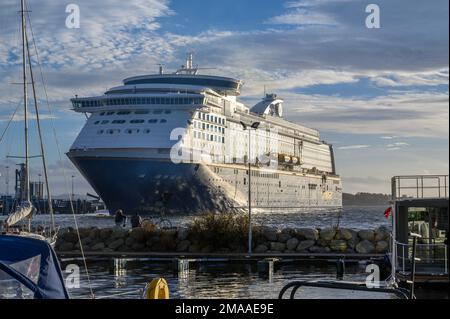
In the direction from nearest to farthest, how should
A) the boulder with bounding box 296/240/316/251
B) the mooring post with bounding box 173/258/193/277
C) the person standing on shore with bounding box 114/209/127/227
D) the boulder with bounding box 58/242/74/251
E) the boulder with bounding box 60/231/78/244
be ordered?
the mooring post with bounding box 173/258/193/277, the boulder with bounding box 296/240/316/251, the boulder with bounding box 58/242/74/251, the boulder with bounding box 60/231/78/244, the person standing on shore with bounding box 114/209/127/227

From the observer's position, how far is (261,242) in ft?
84.5

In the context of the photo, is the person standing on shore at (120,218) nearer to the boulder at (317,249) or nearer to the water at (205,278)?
the water at (205,278)

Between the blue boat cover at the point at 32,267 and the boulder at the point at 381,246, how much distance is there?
1931cm

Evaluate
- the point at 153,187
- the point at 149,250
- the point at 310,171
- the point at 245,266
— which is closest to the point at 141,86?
the point at 153,187

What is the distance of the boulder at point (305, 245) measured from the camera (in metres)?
25.4

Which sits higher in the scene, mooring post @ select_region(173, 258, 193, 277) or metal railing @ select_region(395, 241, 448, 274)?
metal railing @ select_region(395, 241, 448, 274)

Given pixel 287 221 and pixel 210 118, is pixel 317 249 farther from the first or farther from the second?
pixel 210 118

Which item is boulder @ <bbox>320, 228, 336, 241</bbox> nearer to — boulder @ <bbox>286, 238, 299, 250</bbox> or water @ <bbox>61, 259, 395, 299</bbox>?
boulder @ <bbox>286, 238, 299, 250</bbox>

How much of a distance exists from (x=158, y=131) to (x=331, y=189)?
39.7 m

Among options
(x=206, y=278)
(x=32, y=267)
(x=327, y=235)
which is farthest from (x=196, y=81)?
(x=32, y=267)

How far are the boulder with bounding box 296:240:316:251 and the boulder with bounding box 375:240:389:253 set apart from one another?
2118mm

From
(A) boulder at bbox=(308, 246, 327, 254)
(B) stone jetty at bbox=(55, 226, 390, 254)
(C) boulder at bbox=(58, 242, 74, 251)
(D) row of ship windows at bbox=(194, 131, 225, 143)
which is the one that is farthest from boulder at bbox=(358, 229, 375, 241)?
(D) row of ship windows at bbox=(194, 131, 225, 143)

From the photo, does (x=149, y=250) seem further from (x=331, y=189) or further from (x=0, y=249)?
(x=331, y=189)

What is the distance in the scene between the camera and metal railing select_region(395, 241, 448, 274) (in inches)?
545
